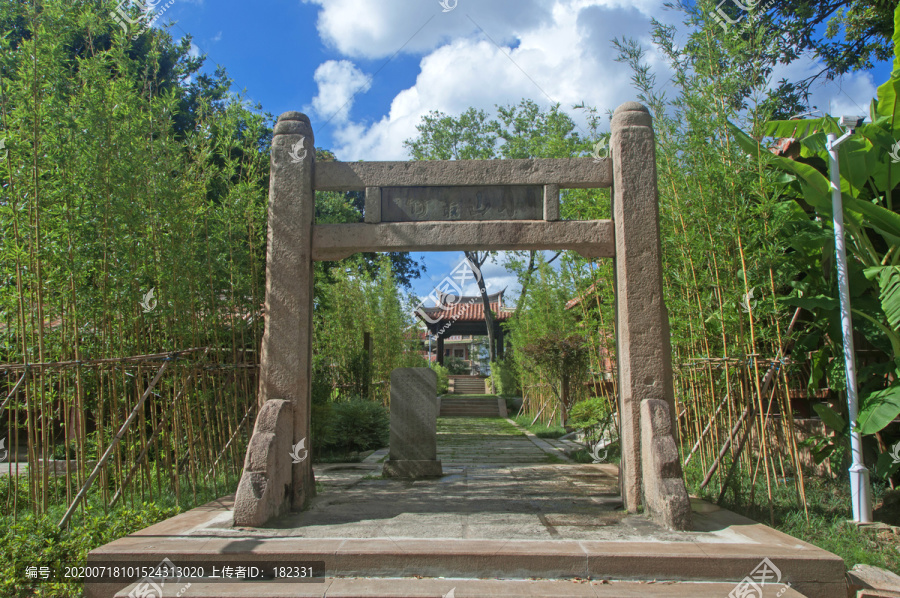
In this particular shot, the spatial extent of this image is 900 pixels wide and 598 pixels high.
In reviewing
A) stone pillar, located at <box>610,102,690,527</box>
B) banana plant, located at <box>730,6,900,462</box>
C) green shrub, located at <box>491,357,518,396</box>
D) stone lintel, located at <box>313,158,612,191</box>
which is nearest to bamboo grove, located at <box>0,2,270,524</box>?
stone lintel, located at <box>313,158,612,191</box>

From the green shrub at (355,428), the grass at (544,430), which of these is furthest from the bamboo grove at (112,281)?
the grass at (544,430)

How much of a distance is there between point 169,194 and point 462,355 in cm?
3950

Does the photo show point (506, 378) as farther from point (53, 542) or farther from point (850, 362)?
point (53, 542)

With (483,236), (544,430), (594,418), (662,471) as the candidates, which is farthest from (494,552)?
(544,430)

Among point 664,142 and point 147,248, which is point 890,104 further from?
point 147,248

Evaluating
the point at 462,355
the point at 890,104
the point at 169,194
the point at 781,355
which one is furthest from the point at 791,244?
the point at 462,355

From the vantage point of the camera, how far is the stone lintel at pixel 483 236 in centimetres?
482

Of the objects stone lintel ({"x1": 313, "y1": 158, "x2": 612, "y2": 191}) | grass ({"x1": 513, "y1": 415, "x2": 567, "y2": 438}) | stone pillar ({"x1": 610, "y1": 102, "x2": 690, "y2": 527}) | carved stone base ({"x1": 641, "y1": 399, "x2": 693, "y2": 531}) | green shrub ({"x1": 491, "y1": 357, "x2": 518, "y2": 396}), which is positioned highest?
stone lintel ({"x1": 313, "y1": 158, "x2": 612, "y2": 191})

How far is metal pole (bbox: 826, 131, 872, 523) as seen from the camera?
420 cm

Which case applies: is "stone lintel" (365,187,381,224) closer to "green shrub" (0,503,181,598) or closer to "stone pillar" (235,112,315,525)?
"stone pillar" (235,112,315,525)

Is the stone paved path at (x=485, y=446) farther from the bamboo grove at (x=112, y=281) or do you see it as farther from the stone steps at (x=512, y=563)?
the stone steps at (x=512, y=563)

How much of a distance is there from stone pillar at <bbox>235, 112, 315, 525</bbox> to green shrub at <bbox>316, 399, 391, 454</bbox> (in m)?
3.88

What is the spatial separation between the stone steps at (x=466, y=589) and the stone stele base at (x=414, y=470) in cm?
328

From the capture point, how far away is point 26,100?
4383mm
